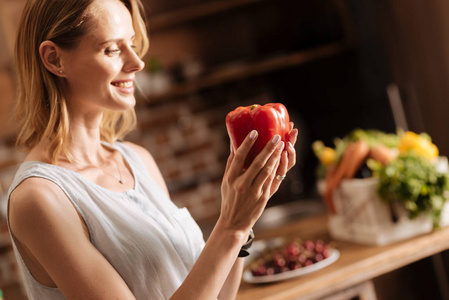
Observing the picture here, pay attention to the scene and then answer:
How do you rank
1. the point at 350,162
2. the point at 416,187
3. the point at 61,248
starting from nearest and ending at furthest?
the point at 61,248 < the point at 416,187 < the point at 350,162

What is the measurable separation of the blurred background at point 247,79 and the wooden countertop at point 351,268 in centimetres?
146

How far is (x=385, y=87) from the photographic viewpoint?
345 cm

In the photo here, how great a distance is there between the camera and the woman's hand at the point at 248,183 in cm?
108

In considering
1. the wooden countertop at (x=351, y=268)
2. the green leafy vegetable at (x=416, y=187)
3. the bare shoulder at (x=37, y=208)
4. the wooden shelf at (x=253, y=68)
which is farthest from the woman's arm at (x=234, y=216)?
the wooden shelf at (x=253, y=68)

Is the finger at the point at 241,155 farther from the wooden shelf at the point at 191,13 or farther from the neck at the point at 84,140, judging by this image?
the wooden shelf at the point at 191,13

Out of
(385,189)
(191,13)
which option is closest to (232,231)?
(385,189)

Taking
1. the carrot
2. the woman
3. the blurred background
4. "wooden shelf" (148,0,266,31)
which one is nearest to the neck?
the woman

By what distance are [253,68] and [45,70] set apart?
2774 millimetres

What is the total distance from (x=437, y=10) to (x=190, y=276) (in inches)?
90.1

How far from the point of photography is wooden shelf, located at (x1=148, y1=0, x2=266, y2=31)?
3.83 m

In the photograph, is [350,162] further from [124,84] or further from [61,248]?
[61,248]

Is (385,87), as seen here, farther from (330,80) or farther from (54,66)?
(54,66)

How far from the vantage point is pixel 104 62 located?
1182 millimetres

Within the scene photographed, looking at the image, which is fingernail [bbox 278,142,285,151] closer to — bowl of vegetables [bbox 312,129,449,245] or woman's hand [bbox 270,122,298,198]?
woman's hand [bbox 270,122,298,198]
